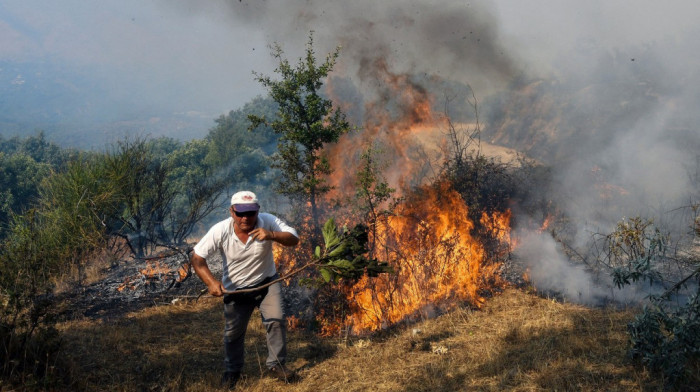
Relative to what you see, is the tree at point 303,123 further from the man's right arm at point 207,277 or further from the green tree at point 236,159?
the green tree at point 236,159

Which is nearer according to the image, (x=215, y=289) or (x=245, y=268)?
(x=215, y=289)

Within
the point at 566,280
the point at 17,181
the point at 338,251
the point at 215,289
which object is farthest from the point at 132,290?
the point at 17,181

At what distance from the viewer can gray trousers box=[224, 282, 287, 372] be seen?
14.5ft

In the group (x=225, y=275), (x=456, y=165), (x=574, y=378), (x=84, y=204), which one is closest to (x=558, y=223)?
(x=456, y=165)

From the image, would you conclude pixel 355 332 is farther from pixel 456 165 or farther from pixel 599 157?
pixel 599 157

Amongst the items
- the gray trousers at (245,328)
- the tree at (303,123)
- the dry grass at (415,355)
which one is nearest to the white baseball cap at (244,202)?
the gray trousers at (245,328)

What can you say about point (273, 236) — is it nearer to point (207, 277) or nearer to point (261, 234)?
point (261, 234)

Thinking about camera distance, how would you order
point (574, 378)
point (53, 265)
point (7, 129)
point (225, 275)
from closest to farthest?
point (574, 378) < point (225, 275) < point (53, 265) < point (7, 129)

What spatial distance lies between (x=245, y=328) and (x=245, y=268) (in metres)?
0.68

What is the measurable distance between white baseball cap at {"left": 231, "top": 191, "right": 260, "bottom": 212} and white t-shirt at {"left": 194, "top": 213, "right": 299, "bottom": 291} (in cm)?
27

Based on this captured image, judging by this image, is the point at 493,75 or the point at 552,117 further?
the point at 552,117

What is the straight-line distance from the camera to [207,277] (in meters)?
4.02

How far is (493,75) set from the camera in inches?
877

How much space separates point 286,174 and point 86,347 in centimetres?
530
